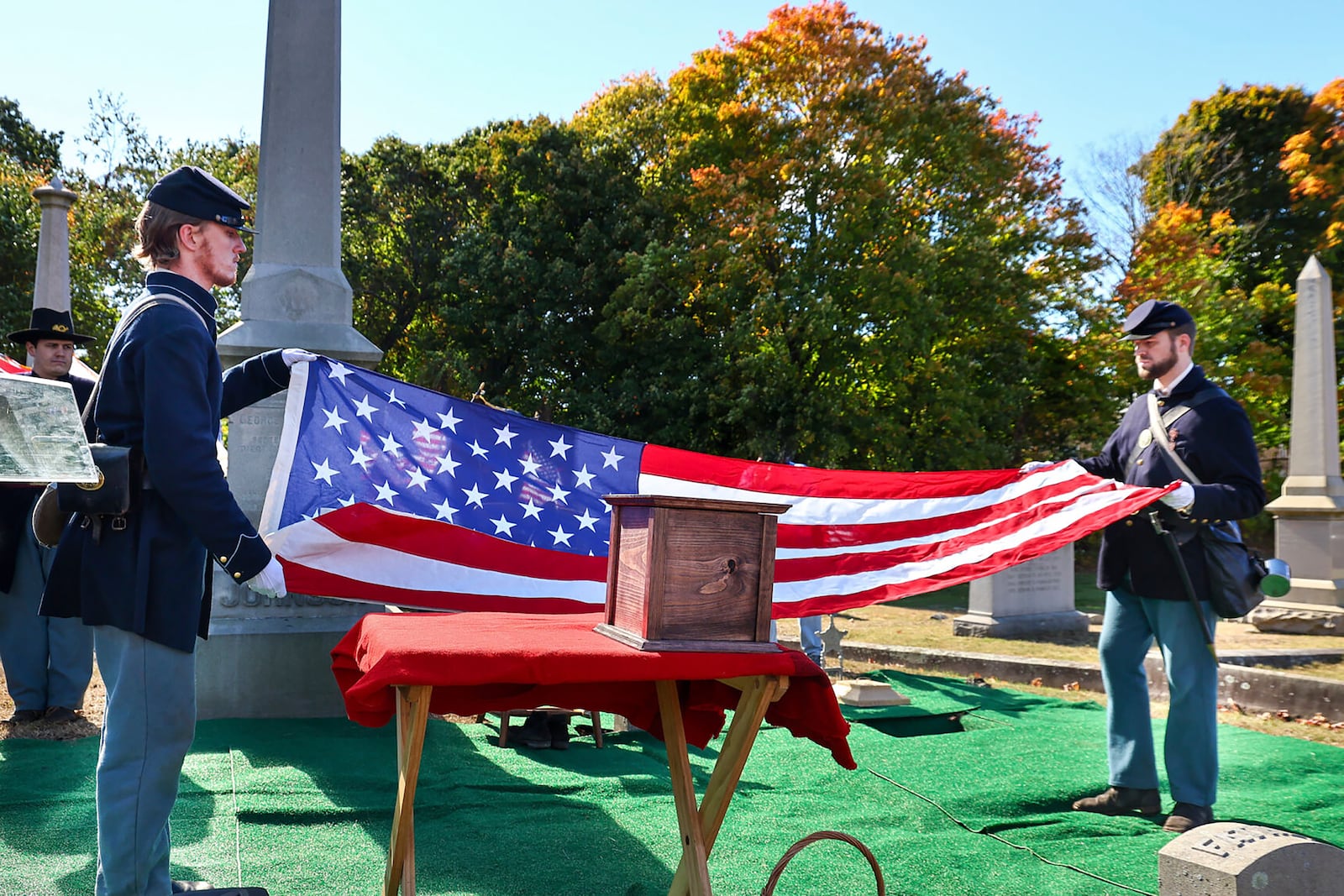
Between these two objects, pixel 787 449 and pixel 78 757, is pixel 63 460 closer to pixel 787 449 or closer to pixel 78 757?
pixel 78 757

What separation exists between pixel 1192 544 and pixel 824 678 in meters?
2.85

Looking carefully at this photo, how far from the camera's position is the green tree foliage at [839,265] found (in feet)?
68.8

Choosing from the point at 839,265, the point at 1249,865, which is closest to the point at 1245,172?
the point at 839,265

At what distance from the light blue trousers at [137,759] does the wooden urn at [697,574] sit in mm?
1288

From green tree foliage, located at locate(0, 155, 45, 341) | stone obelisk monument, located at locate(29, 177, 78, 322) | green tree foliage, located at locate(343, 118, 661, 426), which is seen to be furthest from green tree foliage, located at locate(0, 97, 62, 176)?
stone obelisk monument, located at locate(29, 177, 78, 322)

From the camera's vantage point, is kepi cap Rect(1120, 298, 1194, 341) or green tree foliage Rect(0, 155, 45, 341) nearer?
kepi cap Rect(1120, 298, 1194, 341)

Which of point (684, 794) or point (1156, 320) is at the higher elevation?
point (1156, 320)

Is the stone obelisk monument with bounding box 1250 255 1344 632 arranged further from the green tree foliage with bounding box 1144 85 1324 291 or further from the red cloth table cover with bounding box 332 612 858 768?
the green tree foliage with bounding box 1144 85 1324 291

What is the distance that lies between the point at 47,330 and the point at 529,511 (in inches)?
141

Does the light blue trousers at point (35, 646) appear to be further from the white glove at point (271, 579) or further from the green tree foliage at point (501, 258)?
the green tree foliage at point (501, 258)

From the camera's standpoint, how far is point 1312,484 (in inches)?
559

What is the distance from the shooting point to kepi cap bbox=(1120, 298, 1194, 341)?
500 cm

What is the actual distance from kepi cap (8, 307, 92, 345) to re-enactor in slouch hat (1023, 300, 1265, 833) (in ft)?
19.6

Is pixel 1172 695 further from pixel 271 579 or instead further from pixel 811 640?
pixel 811 640
